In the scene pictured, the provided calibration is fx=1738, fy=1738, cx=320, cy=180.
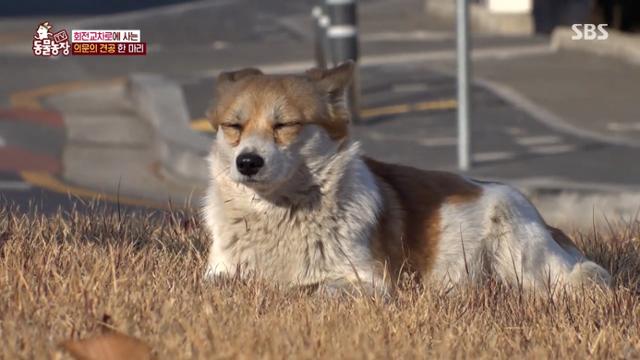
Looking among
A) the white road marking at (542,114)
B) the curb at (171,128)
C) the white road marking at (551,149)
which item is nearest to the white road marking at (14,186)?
the curb at (171,128)

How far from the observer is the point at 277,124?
6906mm

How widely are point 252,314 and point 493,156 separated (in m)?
9.19

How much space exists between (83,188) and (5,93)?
6.75m

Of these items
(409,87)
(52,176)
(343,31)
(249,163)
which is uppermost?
(249,163)

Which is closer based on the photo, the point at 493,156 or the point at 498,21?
the point at 493,156

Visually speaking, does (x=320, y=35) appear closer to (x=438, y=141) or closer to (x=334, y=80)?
(x=438, y=141)

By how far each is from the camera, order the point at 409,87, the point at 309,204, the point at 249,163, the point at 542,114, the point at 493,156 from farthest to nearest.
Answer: the point at 409,87
the point at 542,114
the point at 493,156
the point at 309,204
the point at 249,163

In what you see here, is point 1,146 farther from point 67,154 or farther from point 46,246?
point 46,246

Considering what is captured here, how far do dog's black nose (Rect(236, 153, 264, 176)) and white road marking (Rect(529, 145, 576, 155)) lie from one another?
8.64m

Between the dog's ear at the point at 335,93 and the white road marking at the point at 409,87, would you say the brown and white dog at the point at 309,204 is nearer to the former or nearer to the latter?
the dog's ear at the point at 335,93

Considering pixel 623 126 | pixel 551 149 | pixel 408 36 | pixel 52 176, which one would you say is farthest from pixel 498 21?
pixel 52 176

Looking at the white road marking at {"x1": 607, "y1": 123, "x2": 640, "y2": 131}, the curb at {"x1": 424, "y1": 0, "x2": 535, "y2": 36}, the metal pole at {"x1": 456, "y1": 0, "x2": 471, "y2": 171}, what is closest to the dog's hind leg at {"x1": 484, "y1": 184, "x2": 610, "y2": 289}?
the metal pole at {"x1": 456, "y1": 0, "x2": 471, "y2": 171}

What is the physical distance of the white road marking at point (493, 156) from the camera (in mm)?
14811

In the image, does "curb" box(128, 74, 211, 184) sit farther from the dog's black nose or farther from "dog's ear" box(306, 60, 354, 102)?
the dog's black nose
